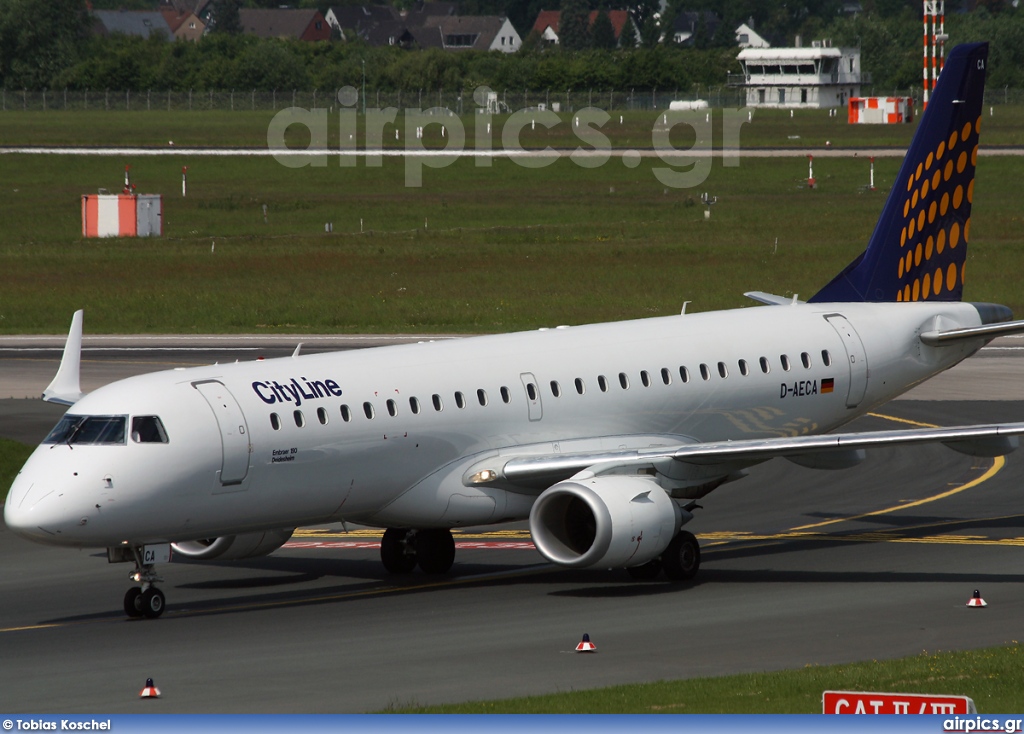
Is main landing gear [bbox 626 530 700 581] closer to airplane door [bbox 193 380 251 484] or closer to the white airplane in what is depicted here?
the white airplane

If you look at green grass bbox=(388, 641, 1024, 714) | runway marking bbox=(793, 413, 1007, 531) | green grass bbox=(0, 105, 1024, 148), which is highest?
green grass bbox=(0, 105, 1024, 148)

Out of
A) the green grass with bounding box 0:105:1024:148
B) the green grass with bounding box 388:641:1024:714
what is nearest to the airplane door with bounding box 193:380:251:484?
the green grass with bounding box 388:641:1024:714

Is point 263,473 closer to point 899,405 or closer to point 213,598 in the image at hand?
point 213,598

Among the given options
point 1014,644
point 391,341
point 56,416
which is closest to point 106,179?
point 391,341

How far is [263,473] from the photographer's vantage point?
93.5 ft

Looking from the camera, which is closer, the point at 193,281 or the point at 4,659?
the point at 4,659

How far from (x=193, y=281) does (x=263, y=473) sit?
56983 mm

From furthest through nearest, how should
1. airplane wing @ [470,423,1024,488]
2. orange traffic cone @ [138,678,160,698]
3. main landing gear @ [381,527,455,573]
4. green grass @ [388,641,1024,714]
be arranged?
main landing gear @ [381,527,455,573], airplane wing @ [470,423,1024,488], orange traffic cone @ [138,678,160,698], green grass @ [388,641,1024,714]

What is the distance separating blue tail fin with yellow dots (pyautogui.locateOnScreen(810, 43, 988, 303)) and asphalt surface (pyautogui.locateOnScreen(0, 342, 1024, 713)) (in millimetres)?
5056

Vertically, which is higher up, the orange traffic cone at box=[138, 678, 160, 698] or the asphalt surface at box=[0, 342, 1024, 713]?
the orange traffic cone at box=[138, 678, 160, 698]

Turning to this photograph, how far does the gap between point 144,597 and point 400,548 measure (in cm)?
602

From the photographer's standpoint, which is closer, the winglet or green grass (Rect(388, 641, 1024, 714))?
green grass (Rect(388, 641, 1024, 714))

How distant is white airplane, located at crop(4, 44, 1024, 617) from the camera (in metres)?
27.7

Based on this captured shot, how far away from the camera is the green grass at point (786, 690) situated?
20719mm
